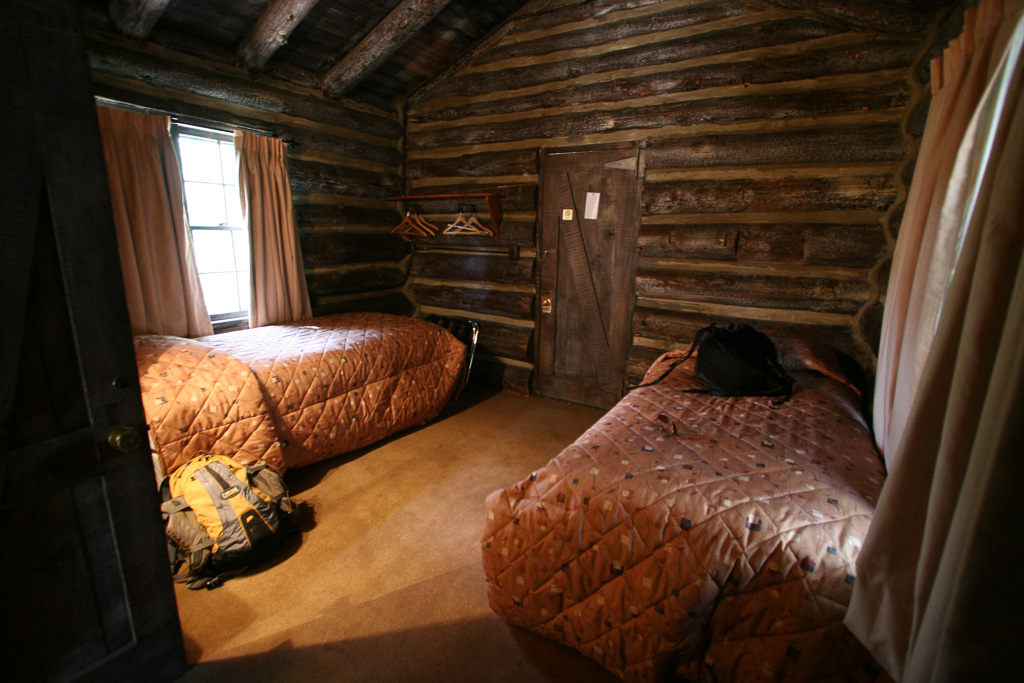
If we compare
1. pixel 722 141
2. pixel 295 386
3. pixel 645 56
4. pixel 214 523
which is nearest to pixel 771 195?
pixel 722 141

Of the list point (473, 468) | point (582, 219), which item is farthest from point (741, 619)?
point (582, 219)

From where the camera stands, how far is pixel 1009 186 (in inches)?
33.3

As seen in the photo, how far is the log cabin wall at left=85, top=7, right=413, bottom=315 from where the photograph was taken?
10.0 feet

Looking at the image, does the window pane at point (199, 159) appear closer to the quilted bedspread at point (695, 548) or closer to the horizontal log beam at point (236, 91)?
the horizontal log beam at point (236, 91)

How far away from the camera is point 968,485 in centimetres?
86

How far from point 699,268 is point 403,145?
130 inches

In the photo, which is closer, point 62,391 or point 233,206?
point 62,391

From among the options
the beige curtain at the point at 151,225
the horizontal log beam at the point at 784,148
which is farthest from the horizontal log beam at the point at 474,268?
the beige curtain at the point at 151,225

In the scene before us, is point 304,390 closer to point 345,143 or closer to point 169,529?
point 169,529

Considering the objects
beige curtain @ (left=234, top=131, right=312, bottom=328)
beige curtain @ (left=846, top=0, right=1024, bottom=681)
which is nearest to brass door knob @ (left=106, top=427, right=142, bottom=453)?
beige curtain @ (left=846, top=0, right=1024, bottom=681)

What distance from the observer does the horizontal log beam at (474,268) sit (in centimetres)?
438

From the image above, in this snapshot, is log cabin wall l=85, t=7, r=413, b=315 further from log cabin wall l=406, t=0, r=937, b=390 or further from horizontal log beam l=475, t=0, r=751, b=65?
horizontal log beam l=475, t=0, r=751, b=65

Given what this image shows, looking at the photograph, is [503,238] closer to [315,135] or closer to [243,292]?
[315,135]

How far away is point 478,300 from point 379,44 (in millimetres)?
2313
